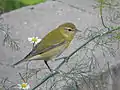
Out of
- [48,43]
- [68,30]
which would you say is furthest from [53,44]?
[68,30]

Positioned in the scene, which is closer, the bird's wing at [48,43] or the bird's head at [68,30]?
the bird's wing at [48,43]

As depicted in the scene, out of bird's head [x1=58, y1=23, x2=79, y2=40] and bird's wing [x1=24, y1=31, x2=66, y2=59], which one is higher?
bird's head [x1=58, y1=23, x2=79, y2=40]

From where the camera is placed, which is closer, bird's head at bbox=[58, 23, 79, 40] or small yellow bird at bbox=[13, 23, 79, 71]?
small yellow bird at bbox=[13, 23, 79, 71]

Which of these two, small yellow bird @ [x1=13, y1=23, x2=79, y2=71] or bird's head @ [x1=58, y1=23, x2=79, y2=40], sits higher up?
bird's head @ [x1=58, y1=23, x2=79, y2=40]

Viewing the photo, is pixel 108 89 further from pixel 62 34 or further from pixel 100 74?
pixel 62 34

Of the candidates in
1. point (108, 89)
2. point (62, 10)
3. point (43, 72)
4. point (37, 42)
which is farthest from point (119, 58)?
point (62, 10)

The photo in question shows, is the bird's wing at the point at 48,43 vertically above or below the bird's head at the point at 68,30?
below

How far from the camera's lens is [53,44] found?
Result: 310 centimetres

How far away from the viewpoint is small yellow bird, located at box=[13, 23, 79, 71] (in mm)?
3023

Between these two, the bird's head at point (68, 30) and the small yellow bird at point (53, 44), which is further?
the bird's head at point (68, 30)

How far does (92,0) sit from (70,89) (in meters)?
2.29

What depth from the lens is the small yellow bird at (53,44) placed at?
9.92ft

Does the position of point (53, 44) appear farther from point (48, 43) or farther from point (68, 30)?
point (68, 30)

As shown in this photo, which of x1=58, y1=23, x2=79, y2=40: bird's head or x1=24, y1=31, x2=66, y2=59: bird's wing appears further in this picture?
x1=58, y1=23, x2=79, y2=40: bird's head
